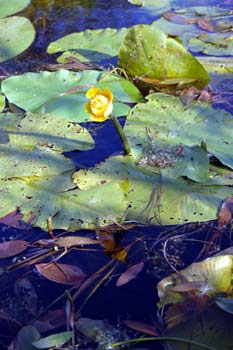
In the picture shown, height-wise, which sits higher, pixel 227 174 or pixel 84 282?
pixel 227 174

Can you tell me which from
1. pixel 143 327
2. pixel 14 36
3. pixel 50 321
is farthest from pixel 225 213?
A: pixel 14 36

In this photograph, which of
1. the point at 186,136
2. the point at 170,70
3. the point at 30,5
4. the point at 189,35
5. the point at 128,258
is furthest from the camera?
the point at 30,5

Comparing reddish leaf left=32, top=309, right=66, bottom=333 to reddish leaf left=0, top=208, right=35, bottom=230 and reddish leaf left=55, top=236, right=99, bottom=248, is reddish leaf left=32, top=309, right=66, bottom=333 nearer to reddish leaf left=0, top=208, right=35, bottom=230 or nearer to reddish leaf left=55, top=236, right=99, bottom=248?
reddish leaf left=55, top=236, right=99, bottom=248


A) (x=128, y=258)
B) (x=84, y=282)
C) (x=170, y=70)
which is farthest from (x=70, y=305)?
(x=170, y=70)

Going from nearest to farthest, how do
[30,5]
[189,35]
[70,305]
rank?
1. [70,305]
2. [189,35]
3. [30,5]

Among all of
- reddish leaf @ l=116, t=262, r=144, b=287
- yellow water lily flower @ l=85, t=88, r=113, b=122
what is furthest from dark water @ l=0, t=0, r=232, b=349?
yellow water lily flower @ l=85, t=88, r=113, b=122

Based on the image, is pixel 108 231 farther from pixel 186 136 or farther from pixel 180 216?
pixel 186 136

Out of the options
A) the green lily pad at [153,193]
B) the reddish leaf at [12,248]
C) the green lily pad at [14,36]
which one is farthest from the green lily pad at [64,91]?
the reddish leaf at [12,248]
